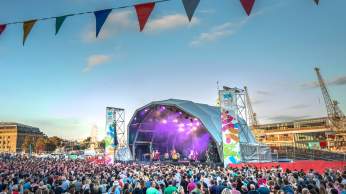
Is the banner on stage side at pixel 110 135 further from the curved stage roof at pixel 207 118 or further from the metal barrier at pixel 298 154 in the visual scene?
the metal barrier at pixel 298 154

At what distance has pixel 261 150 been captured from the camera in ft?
85.3

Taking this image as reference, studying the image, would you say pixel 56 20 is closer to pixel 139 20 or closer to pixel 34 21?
pixel 34 21

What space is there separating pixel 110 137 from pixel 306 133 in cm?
8343

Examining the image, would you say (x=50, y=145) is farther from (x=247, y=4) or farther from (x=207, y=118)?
(x=247, y=4)

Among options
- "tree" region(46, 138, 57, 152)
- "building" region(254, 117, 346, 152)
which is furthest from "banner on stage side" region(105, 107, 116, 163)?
"tree" region(46, 138, 57, 152)

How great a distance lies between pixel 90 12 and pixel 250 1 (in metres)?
4.99

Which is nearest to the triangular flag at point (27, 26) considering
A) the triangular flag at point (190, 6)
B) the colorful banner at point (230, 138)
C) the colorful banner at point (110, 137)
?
the triangular flag at point (190, 6)

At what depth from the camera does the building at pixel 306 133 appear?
85.2 m

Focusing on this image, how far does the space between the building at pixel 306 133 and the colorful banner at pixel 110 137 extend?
6019 cm

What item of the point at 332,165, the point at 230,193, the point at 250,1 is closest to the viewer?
the point at 230,193

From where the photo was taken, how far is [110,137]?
32656 mm

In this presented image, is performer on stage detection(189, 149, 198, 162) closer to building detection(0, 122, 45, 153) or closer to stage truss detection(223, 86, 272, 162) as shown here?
stage truss detection(223, 86, 272, 162)

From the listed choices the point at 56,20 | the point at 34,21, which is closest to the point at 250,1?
the point at 56,20

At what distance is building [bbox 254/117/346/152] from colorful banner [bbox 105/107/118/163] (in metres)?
60.2
